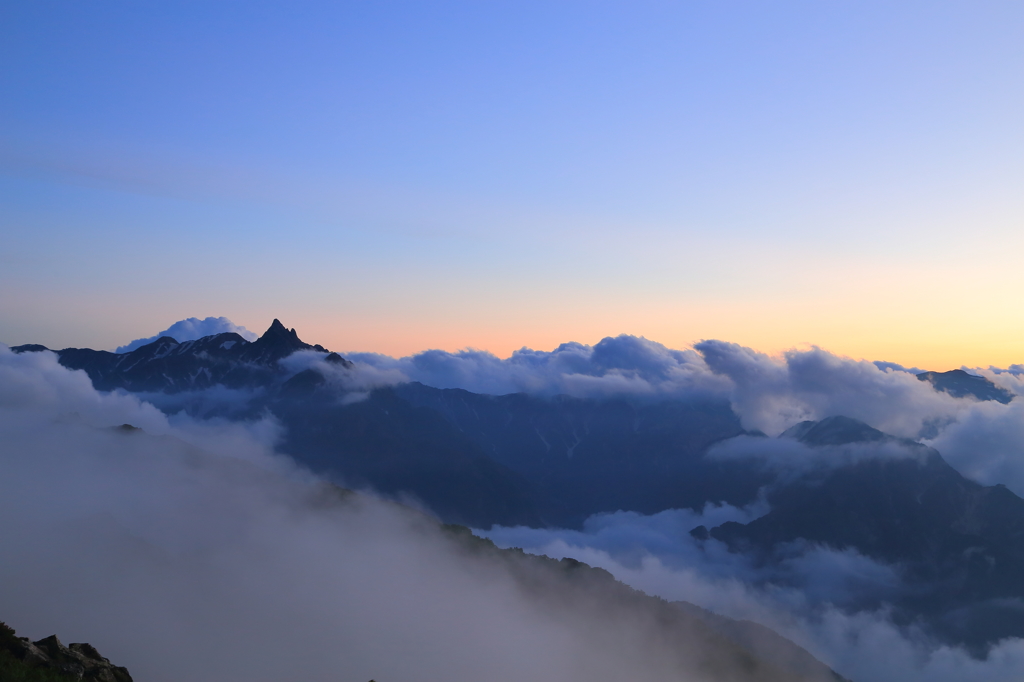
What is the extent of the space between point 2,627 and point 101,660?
42.4 feet

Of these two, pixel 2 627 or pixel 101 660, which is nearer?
pixel 2 627

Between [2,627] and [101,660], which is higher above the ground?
[2,627]

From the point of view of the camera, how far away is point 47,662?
214 ft

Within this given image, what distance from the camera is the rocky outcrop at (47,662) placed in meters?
58.1

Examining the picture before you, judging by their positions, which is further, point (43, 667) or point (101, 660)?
point (101, 660)

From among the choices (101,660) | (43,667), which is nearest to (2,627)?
(43,667)

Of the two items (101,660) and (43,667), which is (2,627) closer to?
(43,667)

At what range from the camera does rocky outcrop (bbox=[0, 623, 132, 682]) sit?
58.1 metres

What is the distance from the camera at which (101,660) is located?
248 ft

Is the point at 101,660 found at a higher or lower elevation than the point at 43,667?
lower

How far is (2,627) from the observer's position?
6681cm

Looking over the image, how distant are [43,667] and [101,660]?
44.8 feet

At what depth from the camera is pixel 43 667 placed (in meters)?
63.4

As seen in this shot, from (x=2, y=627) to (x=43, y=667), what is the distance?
8145 millimetres
